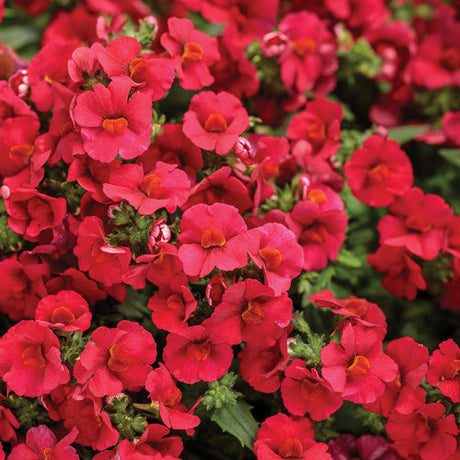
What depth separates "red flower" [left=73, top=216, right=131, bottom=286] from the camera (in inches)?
49.4

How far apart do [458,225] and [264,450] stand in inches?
32.4

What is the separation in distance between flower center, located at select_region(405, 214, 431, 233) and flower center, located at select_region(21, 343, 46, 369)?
3.41ft

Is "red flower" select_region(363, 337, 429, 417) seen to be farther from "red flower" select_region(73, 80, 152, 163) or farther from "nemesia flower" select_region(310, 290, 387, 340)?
"red flower" select_region(73, 80, 152, 163)

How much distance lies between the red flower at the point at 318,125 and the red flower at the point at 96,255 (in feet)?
2.18

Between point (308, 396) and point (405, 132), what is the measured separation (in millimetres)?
1097

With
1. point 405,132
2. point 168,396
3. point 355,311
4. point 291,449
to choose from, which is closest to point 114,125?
point 168,396

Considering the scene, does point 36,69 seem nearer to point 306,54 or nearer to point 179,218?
point 179,218

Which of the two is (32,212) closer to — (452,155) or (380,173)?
(380,173)

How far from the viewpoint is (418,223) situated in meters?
1.55

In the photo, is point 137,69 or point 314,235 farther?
point 314,235

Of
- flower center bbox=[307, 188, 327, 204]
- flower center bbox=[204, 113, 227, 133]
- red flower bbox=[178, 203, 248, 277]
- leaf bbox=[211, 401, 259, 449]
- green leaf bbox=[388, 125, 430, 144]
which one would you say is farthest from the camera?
green leaf bbox=[388, 125, 430, 144]

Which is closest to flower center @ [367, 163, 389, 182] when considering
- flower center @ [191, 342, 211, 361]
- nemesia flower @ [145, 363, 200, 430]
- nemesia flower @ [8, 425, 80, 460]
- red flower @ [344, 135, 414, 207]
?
red flower @ [344, 135, 414, 207]

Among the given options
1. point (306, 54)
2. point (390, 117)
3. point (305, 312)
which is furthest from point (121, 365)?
point (390, 117)

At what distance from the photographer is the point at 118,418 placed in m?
1.24
